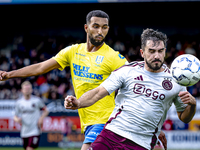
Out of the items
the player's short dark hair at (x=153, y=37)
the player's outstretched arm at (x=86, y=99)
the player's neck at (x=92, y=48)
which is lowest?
the player's outstretched arm at (x=86, y=99)

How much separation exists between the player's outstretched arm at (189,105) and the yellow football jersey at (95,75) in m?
1.05

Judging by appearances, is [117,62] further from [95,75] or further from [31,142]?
[31,142]

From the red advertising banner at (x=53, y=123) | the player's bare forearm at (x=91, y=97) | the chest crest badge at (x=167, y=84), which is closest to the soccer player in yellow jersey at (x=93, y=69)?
the player's bare forearm at (x=91, y=97)

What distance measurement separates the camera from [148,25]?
18547 mm

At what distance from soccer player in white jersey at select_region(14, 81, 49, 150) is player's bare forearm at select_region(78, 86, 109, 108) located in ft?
20.9

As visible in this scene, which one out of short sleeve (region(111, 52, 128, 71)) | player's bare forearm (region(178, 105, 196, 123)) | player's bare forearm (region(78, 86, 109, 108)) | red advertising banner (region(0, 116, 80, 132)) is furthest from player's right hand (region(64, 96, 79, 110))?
red advertising banner (region(0, 116, 80, 132))

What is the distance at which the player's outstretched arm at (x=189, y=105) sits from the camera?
3.67m

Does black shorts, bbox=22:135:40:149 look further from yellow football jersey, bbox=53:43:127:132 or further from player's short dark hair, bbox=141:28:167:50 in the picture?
player's short dark hair, bbox=141:28:167:50

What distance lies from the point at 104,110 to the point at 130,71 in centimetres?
81

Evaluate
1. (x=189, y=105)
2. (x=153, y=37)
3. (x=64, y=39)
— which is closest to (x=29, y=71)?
(x=153, y=37)

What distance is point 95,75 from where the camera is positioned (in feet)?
14.9

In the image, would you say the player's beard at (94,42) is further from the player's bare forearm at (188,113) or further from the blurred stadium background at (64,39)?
the blurred stadium background at (64,39)

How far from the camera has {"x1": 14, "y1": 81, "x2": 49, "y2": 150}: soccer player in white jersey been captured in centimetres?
995

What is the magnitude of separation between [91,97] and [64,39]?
14.7 meters
